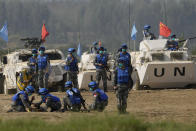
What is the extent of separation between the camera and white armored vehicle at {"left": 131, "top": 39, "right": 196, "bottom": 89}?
20297 mm

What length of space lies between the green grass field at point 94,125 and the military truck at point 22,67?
10.6m

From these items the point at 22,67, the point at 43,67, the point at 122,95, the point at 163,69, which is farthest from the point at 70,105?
the point at 163,69

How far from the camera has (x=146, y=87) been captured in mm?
21750

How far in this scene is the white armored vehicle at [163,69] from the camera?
66.6 ft

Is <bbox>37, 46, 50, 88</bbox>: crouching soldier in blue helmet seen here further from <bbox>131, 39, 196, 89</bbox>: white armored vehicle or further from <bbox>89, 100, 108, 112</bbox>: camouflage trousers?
<bbox>89, 100, 108, 112</bbox>: camouflage trousers

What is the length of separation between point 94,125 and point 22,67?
1137cm

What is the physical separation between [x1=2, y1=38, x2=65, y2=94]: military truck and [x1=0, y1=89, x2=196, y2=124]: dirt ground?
1850 mm

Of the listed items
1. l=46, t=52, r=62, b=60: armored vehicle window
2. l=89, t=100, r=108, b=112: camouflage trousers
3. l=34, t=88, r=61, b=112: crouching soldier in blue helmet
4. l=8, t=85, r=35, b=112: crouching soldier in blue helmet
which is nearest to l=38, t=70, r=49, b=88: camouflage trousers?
l=46, t=52, r=62, b=60: armored vehicle window

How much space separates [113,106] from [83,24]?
11840cm

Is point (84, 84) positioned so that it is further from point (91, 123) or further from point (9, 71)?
point (91, 123)

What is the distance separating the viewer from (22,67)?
19.3 metres

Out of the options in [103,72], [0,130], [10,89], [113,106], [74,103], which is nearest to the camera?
[0,130]

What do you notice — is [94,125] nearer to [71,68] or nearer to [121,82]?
[121,82]

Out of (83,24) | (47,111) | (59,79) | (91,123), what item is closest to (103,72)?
(59,79)
